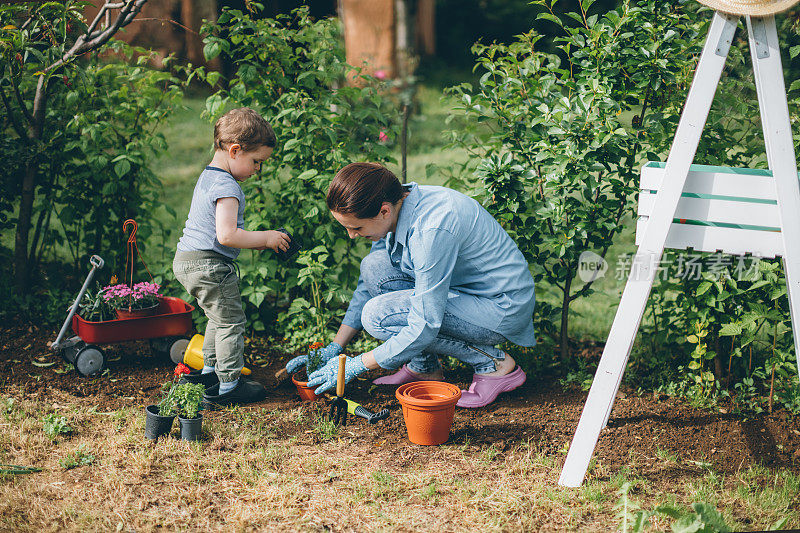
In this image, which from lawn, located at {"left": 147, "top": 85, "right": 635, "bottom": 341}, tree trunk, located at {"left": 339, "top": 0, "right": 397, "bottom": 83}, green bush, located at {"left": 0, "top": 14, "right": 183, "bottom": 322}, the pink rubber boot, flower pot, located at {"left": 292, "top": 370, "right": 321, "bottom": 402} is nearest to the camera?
flower pot, located at {"left": 292, "top": 370, "right": 321, "bottom": 402}

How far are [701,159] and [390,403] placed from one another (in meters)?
1.79

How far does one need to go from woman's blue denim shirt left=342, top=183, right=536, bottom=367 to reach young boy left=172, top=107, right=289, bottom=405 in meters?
0.67

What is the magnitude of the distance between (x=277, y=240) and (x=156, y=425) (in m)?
0.96

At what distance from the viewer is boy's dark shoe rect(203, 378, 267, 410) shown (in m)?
3.14

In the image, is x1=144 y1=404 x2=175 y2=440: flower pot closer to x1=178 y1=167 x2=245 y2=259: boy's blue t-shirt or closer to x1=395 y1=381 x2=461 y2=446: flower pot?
x1=178 y1=167 x2=245 y2=259: boy's blue t-shirt

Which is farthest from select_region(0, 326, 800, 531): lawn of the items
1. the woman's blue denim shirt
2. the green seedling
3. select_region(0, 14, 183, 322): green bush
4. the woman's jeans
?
select_region(0, 14, 183, 322): green bush

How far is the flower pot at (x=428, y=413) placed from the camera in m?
2.74

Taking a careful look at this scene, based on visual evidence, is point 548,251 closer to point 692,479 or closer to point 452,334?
point 452,334

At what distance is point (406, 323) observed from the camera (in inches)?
127

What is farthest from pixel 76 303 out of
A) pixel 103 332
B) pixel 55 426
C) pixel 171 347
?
pixel 55 426

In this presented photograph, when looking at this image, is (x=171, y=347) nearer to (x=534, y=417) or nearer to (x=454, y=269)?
(x=454, y=269)

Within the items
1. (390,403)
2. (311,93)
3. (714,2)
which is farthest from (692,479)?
(311,93)

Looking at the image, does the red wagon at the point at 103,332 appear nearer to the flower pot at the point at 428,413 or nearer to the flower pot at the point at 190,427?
the flower pot at the point at 190,427

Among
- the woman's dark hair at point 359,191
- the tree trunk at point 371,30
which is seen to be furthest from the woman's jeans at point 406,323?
the tree trunk at point 371,30
